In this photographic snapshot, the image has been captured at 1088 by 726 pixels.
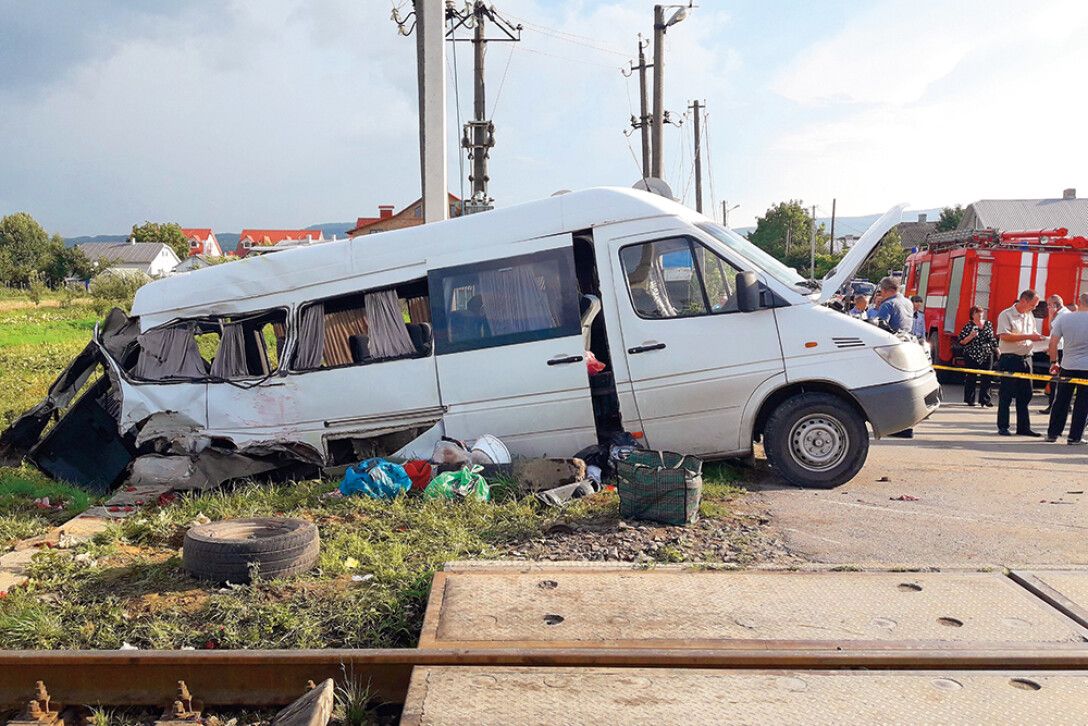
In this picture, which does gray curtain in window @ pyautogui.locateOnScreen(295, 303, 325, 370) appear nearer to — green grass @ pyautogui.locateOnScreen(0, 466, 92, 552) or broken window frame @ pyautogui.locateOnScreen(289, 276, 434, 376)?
broken window frame @ pyautogui.locateOnScreen(289, 276, 434, 376)

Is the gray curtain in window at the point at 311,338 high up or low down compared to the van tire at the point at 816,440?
up

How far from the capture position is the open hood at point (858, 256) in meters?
7.11

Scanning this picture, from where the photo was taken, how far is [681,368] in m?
7.14

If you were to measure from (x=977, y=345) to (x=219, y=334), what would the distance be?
13.4 m

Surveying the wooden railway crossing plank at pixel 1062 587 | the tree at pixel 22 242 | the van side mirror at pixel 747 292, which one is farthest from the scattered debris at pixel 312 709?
the tree at pixel 22 242

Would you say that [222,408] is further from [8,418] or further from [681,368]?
[8,418]

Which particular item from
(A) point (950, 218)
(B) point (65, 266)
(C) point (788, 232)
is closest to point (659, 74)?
(C) point (788, 232)

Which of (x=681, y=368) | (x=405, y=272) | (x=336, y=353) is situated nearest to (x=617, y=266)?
(x=681, y=368)

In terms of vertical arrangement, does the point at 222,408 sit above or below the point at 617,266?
below

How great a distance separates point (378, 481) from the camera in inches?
270

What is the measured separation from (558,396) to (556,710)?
4034 millimetres

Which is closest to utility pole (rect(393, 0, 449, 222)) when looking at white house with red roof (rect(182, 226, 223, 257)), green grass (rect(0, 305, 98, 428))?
green grass (rect(0, 305, 98, 428))

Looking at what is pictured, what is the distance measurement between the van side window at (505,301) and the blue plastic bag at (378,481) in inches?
45.2

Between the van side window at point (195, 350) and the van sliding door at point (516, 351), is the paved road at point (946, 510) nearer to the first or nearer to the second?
the van sliding door at point (516, 351)
